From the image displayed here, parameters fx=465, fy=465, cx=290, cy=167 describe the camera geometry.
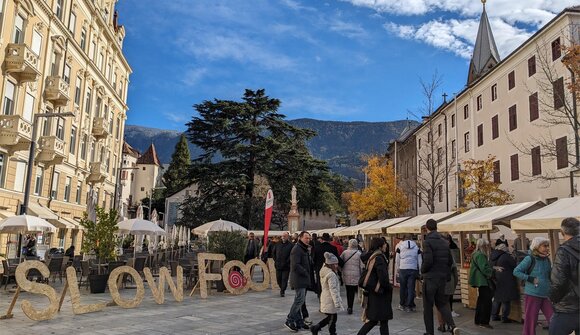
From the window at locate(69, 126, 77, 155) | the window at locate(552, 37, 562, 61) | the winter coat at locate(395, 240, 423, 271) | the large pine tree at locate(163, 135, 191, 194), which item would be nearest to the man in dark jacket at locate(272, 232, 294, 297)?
the winter coat at locate(395, 240, 423, 271)

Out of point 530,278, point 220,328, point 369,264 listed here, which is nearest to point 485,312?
point 530,278

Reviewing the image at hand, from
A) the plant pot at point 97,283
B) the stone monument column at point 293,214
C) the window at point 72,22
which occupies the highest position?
the window at point 72,22

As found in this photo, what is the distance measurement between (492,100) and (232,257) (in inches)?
1132

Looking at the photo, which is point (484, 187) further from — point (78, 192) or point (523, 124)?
point (78, 192)

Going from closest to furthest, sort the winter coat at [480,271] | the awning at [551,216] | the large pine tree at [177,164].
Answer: the awning at [551,216], the winter coat at [480,271], the large pine tree at [177,164]

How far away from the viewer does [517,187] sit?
1262 inches

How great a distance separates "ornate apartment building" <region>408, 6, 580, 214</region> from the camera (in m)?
26.3

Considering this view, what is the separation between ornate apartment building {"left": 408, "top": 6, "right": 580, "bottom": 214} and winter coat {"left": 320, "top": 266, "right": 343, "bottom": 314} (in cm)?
1577

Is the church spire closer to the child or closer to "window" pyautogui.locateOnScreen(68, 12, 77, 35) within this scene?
"window" pyautogui.locateOnScreen(68, 12, 77, 35)

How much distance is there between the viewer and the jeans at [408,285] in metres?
11.8

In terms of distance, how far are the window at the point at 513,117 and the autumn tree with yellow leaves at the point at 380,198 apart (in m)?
18.8

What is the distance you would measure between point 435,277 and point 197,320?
5284mm

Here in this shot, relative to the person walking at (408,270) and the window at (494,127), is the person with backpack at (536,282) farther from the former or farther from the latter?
the window at (494,127)

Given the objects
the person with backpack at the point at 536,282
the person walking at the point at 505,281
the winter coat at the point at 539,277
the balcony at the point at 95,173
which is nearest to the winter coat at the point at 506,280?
the person walking at the point at 505,281
